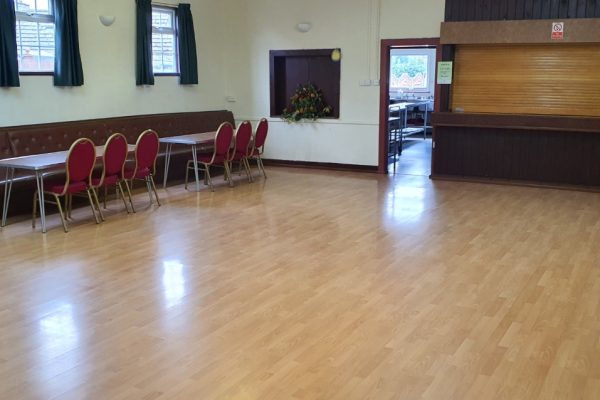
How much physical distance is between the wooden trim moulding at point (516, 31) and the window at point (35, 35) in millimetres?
5065

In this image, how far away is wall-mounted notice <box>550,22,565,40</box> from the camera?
782cm

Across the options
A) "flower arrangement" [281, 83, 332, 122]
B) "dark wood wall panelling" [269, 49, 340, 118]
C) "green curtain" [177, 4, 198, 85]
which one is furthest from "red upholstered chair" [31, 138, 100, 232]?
"dark wood wall panelling" [269, 49, 340, 118]

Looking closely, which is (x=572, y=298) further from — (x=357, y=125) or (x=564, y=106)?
(x=357, y=125)

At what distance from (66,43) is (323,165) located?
4.30m

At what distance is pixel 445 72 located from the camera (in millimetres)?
8609

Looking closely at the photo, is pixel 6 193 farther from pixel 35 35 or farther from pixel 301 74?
pixel 301 74

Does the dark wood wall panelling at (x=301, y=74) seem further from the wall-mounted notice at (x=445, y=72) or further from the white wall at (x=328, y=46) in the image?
the wall-mounted notice at (x=445, y=72)

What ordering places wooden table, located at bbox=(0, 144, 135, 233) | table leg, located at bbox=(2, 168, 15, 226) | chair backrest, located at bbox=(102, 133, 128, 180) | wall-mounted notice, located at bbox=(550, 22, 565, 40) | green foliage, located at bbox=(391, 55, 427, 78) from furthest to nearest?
green foliage, located at bbox=(391, 55, 427, 78), wall-mounted notice, located at bbox=(550, 22, 565, 40), chair backrest, located at bbox=(102, 133, 128, 180), table leg, located at bbox=(2, 168, 15, 226), wooden table, located at bbox=(0, 144, 135, 233)

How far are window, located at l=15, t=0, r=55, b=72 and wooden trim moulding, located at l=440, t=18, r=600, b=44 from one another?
16.6 feet

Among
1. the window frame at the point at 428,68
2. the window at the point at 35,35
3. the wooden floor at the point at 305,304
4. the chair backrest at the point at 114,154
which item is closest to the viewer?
the wooden floor at the point at 305,304

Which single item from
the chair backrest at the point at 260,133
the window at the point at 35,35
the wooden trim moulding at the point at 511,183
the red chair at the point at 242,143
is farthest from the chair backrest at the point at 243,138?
the wooden trim moulding at the point at 511,183

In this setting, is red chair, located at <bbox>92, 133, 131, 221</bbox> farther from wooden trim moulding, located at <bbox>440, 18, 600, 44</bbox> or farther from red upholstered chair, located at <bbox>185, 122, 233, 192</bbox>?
wooden trim moulding, located at <bbox>440, 18, 600, 44</bbox>

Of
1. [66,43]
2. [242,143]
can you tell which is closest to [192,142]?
[242,143]

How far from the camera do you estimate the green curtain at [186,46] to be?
9438mm
